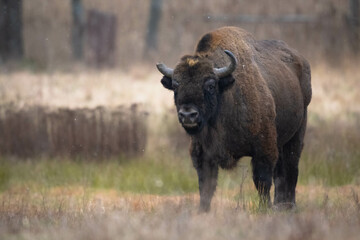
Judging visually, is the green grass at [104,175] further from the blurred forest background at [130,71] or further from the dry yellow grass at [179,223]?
the dry yellow grass at [179,223]

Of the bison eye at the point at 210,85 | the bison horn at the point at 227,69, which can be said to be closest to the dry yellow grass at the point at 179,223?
the bison eye at the point at 210,85

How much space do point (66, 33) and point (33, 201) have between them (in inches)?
817

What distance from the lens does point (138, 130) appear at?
13016mm

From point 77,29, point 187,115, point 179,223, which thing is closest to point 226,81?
point 187,115

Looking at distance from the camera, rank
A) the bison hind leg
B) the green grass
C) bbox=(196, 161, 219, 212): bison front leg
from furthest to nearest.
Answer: the green grass → the bison hind leg → bbox=(196, 161, 219, 212): bison front leg

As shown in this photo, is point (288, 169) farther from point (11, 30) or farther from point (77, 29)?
point (77, 29)

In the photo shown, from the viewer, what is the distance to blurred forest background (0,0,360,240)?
275 inches

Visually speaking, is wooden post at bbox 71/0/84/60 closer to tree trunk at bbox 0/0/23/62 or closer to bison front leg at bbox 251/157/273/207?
tree trunk at bbox 0/0/23/62

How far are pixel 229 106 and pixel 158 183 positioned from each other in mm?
3013

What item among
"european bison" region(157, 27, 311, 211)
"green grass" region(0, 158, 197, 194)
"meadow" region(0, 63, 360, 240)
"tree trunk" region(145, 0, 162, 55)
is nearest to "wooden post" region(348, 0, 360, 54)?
"meadow" region(0, 63, 360, 240)

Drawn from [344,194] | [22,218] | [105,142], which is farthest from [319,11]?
[22,218]

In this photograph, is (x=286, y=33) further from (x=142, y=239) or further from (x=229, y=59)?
(x=142, y=239)

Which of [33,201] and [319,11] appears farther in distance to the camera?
[319,11]

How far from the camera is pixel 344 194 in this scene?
9.90m
